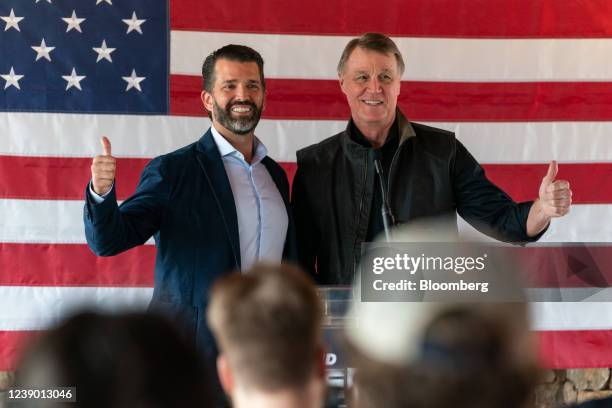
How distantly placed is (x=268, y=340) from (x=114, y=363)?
36cm

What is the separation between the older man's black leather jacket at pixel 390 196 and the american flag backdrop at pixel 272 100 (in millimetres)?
707

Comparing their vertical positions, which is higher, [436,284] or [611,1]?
[611,1]

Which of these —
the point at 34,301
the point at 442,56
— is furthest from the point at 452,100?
the point at 34,301

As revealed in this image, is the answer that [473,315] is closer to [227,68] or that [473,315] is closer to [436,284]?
[436,284]

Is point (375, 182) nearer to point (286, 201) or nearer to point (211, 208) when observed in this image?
point (286, 201)

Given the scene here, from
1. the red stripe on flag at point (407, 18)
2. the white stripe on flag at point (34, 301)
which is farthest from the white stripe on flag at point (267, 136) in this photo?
the white stripe on flag at point (34, 301)

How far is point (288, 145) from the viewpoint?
3916mm

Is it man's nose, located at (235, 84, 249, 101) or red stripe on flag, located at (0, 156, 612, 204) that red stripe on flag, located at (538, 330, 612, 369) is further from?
man's nose, located at (235, 84, 249, 101)

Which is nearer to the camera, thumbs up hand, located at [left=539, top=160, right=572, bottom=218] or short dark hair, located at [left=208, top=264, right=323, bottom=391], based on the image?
short dark hair, located at [left=208, top=264, right=323, bottom=391]

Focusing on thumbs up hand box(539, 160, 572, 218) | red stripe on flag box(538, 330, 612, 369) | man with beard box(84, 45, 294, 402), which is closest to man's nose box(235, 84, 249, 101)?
man with beard box(84, 45, 294, 402)

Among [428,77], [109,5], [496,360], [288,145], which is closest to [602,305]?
[428,77]

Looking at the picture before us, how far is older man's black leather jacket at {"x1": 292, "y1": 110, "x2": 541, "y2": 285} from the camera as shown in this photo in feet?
10.2

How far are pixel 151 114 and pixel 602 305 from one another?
2239 millimetres

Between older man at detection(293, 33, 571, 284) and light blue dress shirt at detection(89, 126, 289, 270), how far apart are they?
0.59ft
